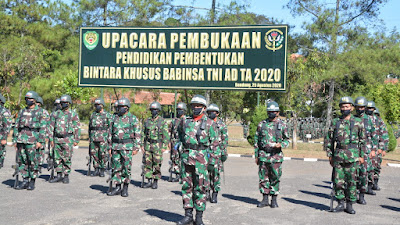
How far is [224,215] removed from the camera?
850 cm

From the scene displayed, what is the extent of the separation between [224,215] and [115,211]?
6.35 feet

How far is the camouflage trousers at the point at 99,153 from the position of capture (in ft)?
43.8

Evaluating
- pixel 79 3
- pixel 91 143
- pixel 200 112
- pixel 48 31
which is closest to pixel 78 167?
pixel 91 143

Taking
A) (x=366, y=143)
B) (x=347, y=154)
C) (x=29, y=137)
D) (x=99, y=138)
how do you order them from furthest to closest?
(x=99, y=138), (x=29, y=137), (x=366, y=143), (x=347, y=154)

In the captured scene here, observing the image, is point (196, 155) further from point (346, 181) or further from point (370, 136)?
point (370, 136)

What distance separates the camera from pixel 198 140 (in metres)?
7.55

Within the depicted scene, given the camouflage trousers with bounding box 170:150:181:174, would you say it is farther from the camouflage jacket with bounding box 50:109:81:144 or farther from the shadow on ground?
the shadow on ground

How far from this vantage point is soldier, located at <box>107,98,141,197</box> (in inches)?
392

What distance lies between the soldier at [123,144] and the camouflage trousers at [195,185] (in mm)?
2597

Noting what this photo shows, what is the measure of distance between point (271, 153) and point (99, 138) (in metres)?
5.76

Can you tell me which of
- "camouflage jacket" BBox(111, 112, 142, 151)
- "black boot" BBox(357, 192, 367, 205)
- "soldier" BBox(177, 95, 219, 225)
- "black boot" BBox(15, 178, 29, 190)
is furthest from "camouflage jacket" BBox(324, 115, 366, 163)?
"black boot" BBox(15, 178, 29, 190)

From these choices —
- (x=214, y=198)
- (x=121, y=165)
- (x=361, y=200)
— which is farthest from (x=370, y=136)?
(x=121, y=165)

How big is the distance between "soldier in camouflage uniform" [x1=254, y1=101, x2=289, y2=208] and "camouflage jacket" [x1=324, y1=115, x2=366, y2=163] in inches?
37.7

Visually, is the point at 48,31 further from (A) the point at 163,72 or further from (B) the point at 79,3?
(A) the point at 163,72
